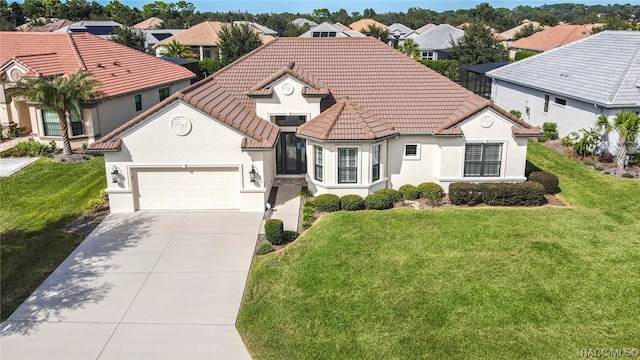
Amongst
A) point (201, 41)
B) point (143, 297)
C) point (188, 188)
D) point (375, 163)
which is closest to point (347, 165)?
point (375, 163)

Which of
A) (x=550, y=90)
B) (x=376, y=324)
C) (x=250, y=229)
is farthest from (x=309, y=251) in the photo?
(x=550, y=90)

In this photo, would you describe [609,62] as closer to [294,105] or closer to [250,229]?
[294,105]

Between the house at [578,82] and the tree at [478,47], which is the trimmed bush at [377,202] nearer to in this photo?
the house at [578,82]

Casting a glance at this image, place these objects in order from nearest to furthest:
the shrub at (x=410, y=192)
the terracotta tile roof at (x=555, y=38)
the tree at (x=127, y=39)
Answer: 1. the shrub at (x=410, y=192)
2. the tree at (x=127, y=39)
3. the terracotta tile roof at (x=555, y=38)

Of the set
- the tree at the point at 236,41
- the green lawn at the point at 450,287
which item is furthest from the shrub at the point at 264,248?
the tree at the point at 236,41

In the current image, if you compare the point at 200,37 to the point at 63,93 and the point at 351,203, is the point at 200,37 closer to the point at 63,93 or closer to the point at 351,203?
the point at 63,93

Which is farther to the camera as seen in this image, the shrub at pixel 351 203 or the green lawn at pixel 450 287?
the shrub at pixel 351 203
